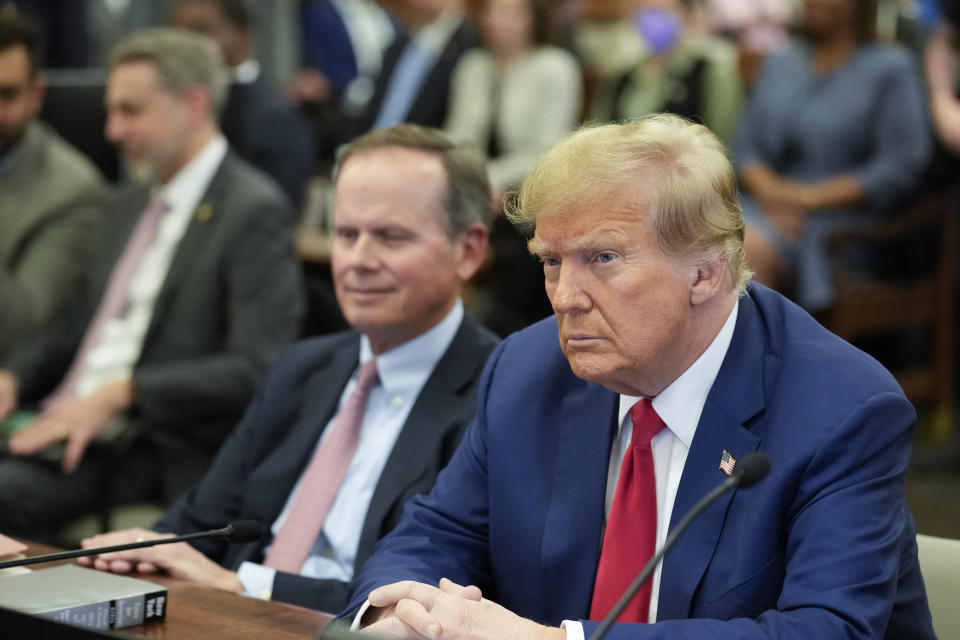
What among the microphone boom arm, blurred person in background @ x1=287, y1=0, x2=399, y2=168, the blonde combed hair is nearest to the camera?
the microphone boom arm

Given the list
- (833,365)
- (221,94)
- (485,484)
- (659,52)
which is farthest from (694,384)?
(659,52)

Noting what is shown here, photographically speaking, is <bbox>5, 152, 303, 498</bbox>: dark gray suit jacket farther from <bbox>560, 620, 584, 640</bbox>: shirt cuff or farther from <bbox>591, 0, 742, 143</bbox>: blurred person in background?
<bbox>591, 0, 742, 143</bbox>: blurred person in background

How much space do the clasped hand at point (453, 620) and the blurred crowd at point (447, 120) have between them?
1508 millimetres

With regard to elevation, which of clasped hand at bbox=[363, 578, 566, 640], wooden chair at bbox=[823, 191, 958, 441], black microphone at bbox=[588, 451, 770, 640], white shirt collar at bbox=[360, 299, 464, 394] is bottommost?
wooden chair at bbox=[823, 191, 958, 441]

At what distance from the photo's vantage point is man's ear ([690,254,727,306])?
1.60m

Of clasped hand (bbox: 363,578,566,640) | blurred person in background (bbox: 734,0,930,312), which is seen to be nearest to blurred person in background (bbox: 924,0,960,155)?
blurred person in background (bbox: 734,0,930,312)

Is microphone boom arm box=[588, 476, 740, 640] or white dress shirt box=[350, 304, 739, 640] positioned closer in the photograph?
microphone boom arm box=[588, 476, 740, 640]

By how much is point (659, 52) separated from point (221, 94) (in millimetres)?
2365

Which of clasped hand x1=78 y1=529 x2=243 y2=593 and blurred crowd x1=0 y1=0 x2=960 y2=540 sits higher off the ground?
blurred crowd x1=0 y1=0 x2=960 y2=540

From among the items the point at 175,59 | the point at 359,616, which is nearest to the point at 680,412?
the point at 359,616

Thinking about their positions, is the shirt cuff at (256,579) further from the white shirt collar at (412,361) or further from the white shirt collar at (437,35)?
the white shirt collar at (437,35)

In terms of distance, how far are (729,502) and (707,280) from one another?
0.29 metres

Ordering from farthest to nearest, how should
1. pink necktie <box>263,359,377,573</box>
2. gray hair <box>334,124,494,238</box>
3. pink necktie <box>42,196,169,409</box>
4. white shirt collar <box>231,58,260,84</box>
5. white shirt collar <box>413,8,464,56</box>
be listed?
white shirt collar <box>413,8,464,56</box>, white shirt collar <box>231,58,260,84</box>, pink necktie <box>42,196,169,409</box>, gray hair <box>334,124,494,238</box>, pink necktie <box>263,359,377,573</box>

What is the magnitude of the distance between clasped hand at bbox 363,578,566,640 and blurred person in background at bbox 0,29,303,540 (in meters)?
1.51
